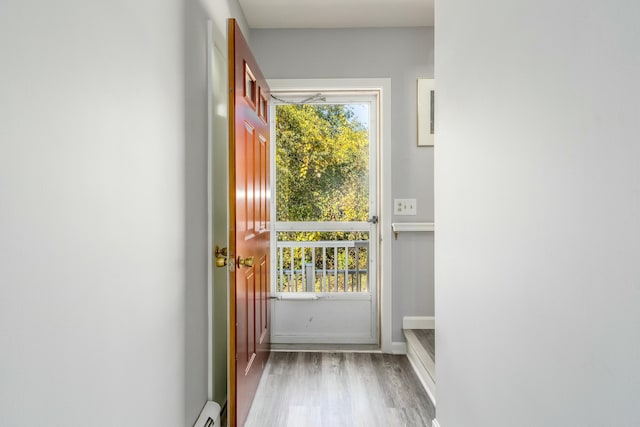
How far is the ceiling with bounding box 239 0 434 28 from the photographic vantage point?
2.64 metres

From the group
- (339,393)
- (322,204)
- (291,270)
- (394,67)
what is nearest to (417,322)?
(339,393)

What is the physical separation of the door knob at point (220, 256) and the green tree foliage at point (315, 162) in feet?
4.19

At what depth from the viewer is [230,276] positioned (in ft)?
6.09

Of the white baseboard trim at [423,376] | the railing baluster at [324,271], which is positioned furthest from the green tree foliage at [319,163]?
the white baseboard trim at [423,376]

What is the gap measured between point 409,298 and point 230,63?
82.9 inches
